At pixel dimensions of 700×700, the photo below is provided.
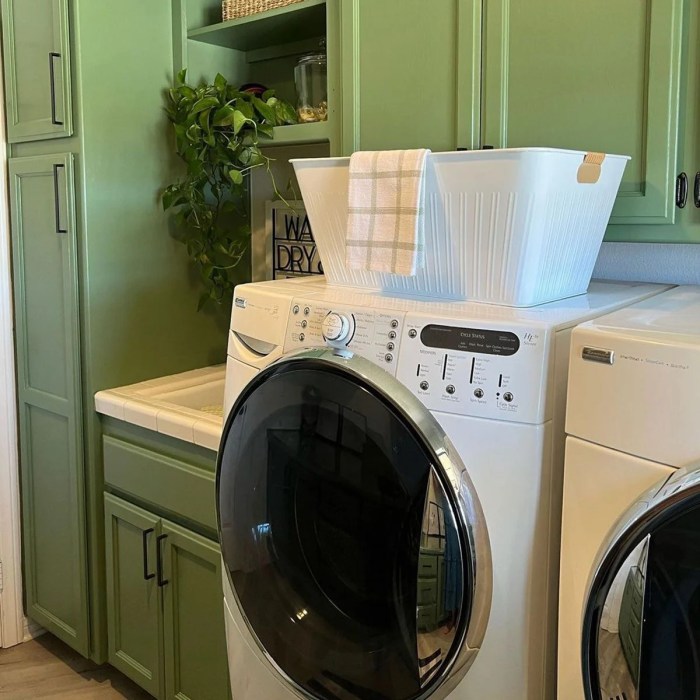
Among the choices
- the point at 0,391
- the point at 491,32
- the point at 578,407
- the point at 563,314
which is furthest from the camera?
the point at 0,391

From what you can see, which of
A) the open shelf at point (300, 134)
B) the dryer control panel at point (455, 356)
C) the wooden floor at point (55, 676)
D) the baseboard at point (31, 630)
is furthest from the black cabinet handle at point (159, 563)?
the open shelf at point (300, 134)

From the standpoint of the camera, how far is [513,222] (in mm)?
1243

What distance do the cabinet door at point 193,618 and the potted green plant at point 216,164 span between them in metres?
0.77

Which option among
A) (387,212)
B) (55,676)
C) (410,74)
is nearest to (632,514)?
(387,212)

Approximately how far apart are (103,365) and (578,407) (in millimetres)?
1488

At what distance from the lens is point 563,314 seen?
1188 mm

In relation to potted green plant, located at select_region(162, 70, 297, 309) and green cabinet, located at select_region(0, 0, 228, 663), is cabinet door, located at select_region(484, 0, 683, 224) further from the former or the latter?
green cabinet, located at select_region(0, 0, 228, 663)

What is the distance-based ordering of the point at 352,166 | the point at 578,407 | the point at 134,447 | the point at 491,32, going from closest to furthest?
the point at 578,407 < the point at 352,166 < the point at 491,32 < the point at 134,447

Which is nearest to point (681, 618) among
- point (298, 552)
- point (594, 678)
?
point (594, 678)

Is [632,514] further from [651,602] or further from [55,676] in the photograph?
[55,676]

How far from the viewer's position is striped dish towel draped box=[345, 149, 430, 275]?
1.30 metres

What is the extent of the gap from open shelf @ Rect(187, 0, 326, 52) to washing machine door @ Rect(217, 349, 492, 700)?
1049 mm

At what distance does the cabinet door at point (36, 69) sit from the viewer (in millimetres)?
1997

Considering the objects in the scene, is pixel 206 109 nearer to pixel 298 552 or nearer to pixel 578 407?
pixel 298 552
